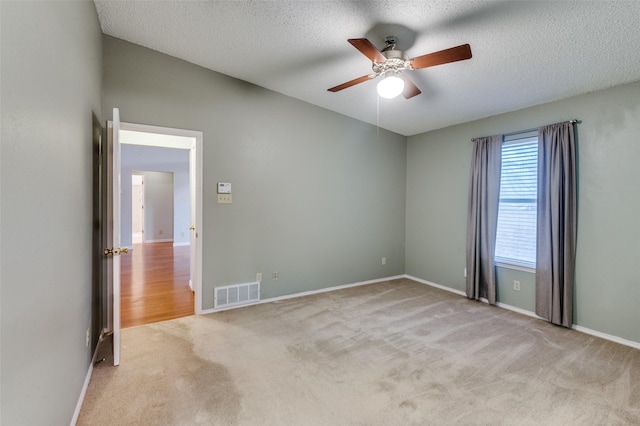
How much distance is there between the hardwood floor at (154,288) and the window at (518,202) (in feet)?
13.3

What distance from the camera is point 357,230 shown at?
4801 mm

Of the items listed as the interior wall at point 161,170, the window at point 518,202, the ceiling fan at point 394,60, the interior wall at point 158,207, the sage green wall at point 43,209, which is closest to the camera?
the sage green wall at point 43,209

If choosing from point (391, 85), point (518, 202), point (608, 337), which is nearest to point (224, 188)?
point (391, 85)

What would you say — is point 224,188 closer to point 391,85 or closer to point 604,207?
point 391,85

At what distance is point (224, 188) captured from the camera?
3654mm

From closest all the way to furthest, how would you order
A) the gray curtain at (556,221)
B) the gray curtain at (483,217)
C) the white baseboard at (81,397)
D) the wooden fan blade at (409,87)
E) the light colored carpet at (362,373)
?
1. the white baseboard at (81,397)
2. the light colored carpet at (362,373)
3. the wooden fan blade at (409,87)
4. the gray curtain at (556,221)
5. the gray curtain at (483,217)

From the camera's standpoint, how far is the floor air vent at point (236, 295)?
3646 mm

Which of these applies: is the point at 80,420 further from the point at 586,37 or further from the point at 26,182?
the point at 586,37

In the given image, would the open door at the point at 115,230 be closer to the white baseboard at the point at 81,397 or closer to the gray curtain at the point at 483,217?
the white baseboard at the point at 81,397

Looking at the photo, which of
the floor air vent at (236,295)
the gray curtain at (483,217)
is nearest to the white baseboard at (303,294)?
the floor air vent at (236,295)

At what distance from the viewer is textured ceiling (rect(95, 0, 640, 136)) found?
7.15 feet

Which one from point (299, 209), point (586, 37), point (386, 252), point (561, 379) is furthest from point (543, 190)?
point (299, 209)

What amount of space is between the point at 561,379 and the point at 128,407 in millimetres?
3136

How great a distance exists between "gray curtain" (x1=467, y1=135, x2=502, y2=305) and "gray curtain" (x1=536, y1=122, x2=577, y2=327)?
0.52 m
